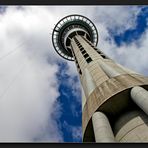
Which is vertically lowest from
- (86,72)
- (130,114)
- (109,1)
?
(130,114)

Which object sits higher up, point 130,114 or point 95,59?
point 95,59

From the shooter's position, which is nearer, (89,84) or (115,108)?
(115,108)

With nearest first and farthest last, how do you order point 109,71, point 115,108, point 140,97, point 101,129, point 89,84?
point 101,129 → point 140,97 → point 115,108 → point 109,71 → point 89,84

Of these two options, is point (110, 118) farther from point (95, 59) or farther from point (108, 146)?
point (108, 146)

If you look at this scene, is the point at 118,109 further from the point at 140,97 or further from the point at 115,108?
the point at 140,97

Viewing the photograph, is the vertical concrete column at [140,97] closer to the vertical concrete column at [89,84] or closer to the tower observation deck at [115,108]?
the tower observation deck at [115,108]

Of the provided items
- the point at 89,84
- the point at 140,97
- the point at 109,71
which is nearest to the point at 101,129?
the point at 140,97

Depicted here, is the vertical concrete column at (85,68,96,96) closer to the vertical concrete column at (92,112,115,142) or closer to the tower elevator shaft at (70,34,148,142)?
the tower elevator shaft at (70,34,148,142)

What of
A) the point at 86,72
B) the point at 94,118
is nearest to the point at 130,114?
the point at 94,118

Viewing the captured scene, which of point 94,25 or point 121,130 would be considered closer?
point 121,130
